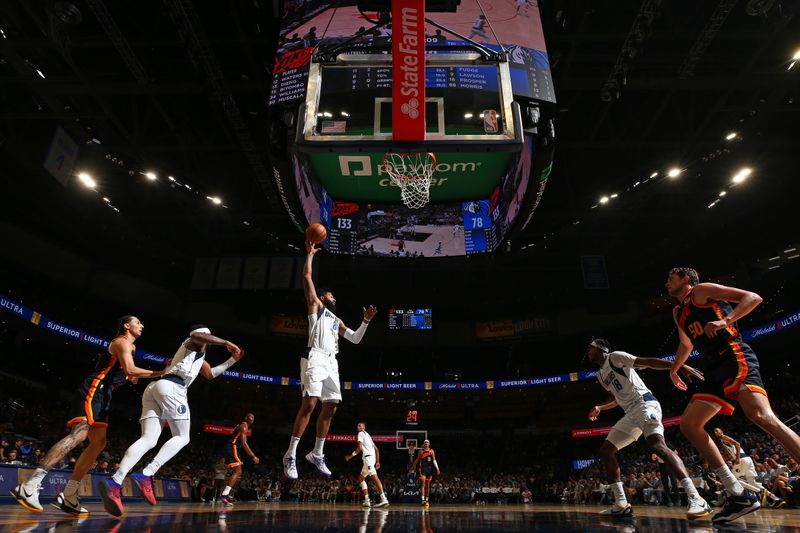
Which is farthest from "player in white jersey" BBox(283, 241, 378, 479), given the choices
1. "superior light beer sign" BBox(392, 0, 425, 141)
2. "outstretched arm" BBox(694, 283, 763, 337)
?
"outstretched arm" BBox(694, 283, 763, 337)

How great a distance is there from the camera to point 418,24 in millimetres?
5551

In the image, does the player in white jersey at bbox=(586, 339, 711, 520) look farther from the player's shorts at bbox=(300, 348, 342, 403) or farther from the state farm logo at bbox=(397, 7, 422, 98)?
the state farm logo at bbox=(397, 7, 422, 98)

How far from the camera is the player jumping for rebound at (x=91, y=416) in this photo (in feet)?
16.1

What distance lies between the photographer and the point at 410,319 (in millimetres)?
24375

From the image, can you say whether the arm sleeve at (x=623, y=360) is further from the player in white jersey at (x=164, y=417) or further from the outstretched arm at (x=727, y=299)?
the player in white jersey at (x=164, y=417)

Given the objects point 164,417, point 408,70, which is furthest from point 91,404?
point 408,70

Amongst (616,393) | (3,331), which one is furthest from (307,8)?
(3,331)

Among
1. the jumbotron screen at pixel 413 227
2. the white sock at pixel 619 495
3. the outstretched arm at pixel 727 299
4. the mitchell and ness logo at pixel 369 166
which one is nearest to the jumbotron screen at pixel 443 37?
the mitchell and ness logo at pixel 369 166

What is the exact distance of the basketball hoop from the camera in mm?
9422

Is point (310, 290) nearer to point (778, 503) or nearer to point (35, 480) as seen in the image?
point (35, 480)

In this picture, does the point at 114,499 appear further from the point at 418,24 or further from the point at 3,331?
the point at 3,331

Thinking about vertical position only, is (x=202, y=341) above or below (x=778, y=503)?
above

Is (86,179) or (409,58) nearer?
(409,58)

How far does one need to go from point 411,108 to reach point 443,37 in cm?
300
